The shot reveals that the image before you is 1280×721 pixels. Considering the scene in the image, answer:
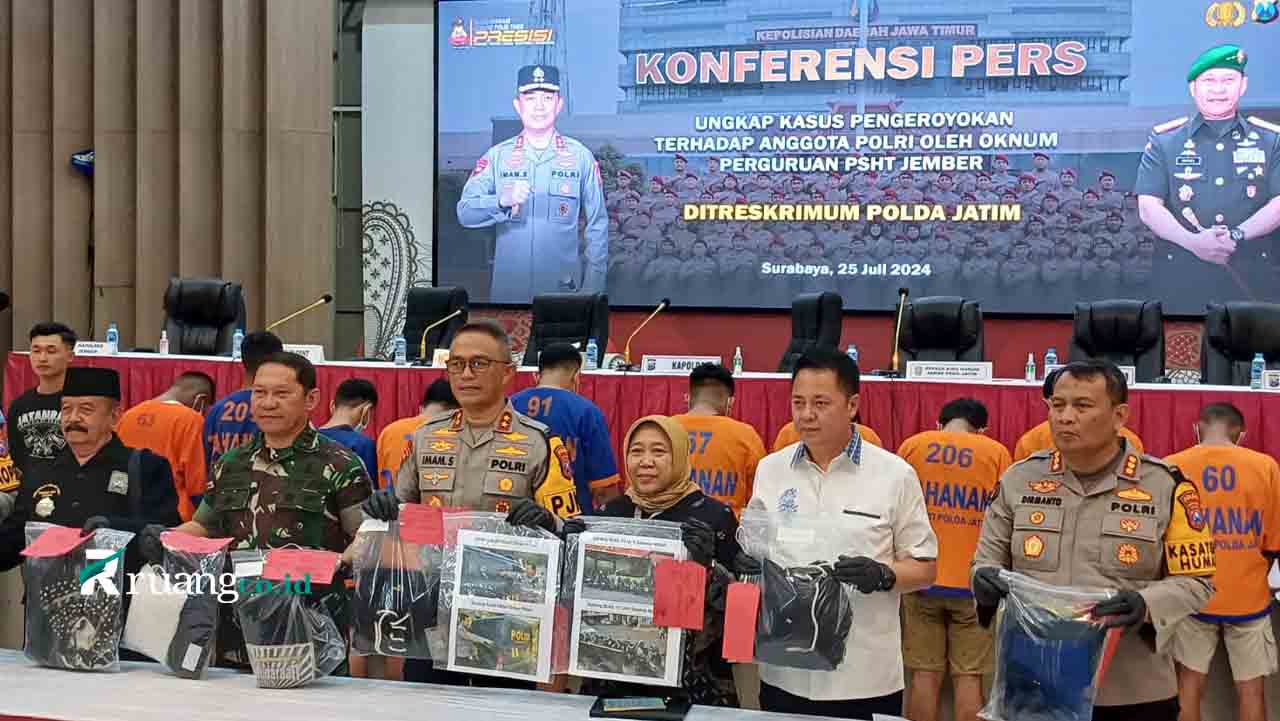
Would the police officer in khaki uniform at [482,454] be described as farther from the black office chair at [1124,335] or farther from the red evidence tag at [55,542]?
the black office chair at [1124,335]

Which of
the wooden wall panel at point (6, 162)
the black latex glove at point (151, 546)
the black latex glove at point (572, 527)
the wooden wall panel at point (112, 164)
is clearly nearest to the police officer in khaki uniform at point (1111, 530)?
the black latex glove at point (572, 527)

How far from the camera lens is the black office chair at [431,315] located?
24.7 ft

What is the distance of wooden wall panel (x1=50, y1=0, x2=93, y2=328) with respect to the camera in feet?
31.4

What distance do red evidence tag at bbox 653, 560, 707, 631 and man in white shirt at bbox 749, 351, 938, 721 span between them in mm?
350

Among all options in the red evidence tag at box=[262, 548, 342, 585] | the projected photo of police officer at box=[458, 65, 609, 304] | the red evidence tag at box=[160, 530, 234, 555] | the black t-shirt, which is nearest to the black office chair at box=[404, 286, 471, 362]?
the projected photo of police officer at box=[458, 65, 609, 304]

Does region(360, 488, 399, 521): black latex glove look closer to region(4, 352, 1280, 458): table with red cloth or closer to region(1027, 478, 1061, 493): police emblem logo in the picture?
region(1027, 478, 1061, 493): police emblem logo

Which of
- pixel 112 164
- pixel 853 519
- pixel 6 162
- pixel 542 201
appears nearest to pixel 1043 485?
pixel 853 519

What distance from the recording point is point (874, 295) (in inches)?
336

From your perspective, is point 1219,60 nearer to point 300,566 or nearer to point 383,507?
point 383,507

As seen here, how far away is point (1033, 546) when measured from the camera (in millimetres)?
2510

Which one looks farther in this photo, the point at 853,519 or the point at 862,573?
the point at 853,519

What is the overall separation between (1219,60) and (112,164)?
7.82 meters

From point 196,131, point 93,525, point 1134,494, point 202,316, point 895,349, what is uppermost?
point 196,131

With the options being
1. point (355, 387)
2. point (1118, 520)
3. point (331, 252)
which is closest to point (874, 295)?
point (331, 252)
